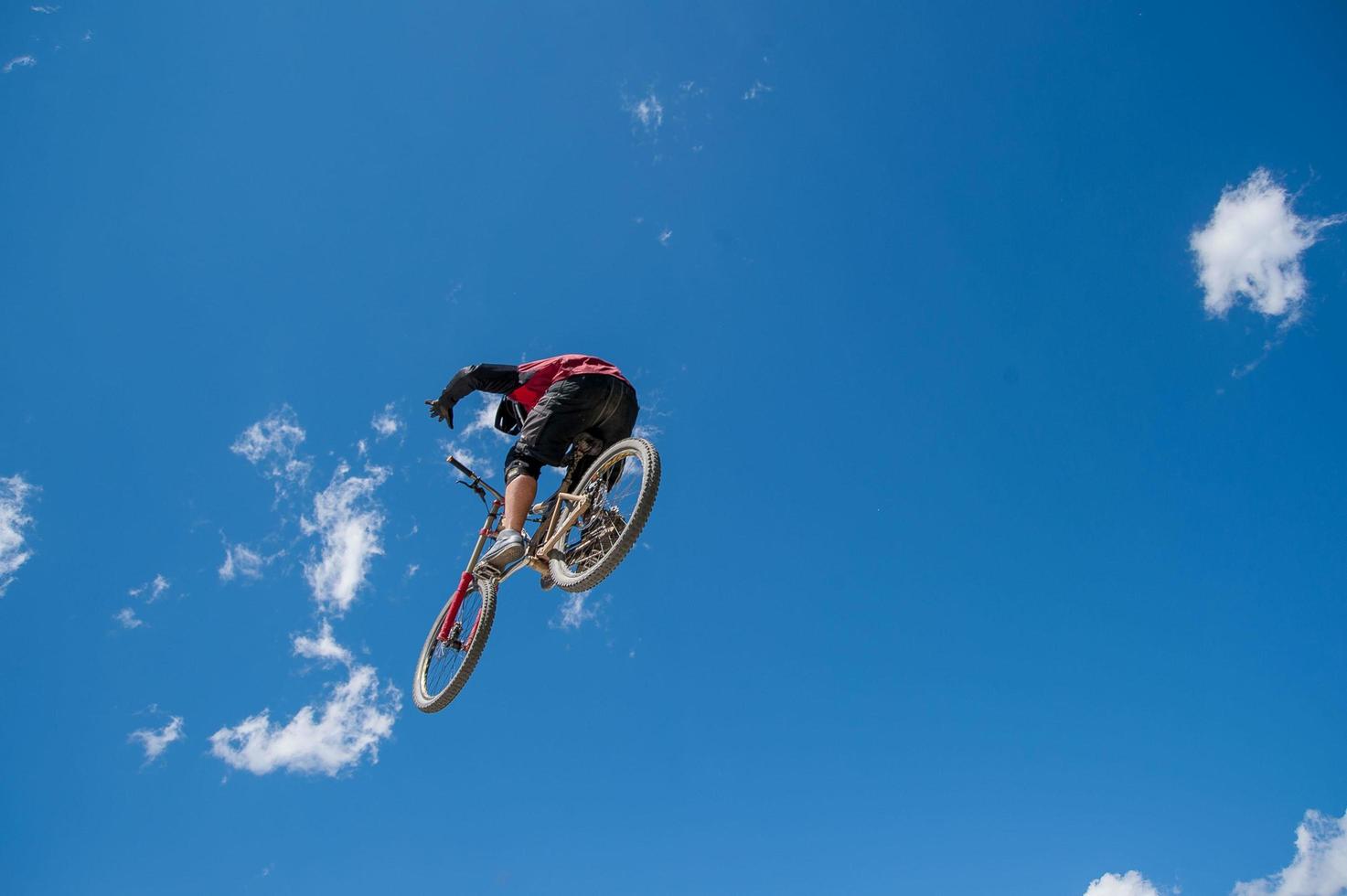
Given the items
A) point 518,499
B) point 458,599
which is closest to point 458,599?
point 458,599

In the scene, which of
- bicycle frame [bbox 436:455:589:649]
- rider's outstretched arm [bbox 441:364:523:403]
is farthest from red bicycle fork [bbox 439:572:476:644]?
rider's outstretched arm [bbox 441:364:523:403]

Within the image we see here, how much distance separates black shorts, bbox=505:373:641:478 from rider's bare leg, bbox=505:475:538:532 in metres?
0.09

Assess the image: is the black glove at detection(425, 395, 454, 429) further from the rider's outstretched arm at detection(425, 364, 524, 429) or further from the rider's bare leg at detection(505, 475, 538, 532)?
the rider's bare leg at detection(505, 475, 538, 532)

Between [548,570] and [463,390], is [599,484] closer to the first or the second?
[548,570]

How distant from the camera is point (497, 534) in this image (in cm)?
776

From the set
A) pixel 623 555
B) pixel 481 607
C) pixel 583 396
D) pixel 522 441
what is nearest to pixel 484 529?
pixel 481 607

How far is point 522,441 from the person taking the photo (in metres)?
7.02

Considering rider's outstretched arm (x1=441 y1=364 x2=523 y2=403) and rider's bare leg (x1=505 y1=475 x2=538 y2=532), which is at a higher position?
rider's outstretched arm (x1=441 y1=364 x2=523 y2=403)

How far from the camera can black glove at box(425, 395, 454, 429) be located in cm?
736

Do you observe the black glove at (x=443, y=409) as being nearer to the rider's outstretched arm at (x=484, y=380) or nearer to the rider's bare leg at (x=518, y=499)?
the rider's outstretched arm at (x=484, y=380)

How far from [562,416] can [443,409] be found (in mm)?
1392

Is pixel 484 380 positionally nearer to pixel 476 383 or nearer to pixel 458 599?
pixel 476 383

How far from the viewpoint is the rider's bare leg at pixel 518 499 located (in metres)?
6.85

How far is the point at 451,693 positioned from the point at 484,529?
1827 millimetres
